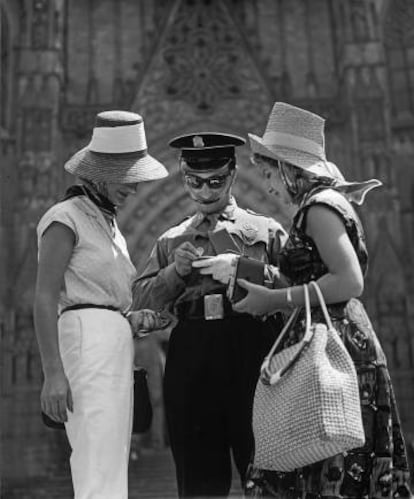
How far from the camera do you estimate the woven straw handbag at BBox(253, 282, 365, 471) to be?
7.03 ft

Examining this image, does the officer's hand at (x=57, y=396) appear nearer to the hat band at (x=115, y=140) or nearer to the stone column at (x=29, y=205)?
the hat band at (x=115, y=140)

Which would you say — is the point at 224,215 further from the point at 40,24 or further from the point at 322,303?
the point at 40,24

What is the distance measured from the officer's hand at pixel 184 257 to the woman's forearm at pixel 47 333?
529mm

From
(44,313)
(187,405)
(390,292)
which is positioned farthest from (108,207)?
(390,292)

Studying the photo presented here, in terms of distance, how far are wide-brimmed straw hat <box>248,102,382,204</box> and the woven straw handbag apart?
57 centimetres

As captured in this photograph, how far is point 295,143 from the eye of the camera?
2699 millimetres

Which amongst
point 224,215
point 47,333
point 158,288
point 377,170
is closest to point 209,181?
point 224,215

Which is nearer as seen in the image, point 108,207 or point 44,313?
point 44,313

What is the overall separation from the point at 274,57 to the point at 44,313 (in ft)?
46.7

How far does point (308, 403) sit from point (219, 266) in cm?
82

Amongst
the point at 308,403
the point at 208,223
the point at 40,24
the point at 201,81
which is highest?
the point at 40,24

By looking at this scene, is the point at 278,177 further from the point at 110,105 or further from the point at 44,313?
the point at 110,105

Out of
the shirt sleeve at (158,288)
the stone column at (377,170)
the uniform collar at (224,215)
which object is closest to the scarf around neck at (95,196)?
the shirt sleeve at (158,288)

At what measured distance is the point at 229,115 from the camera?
14.7 metres
